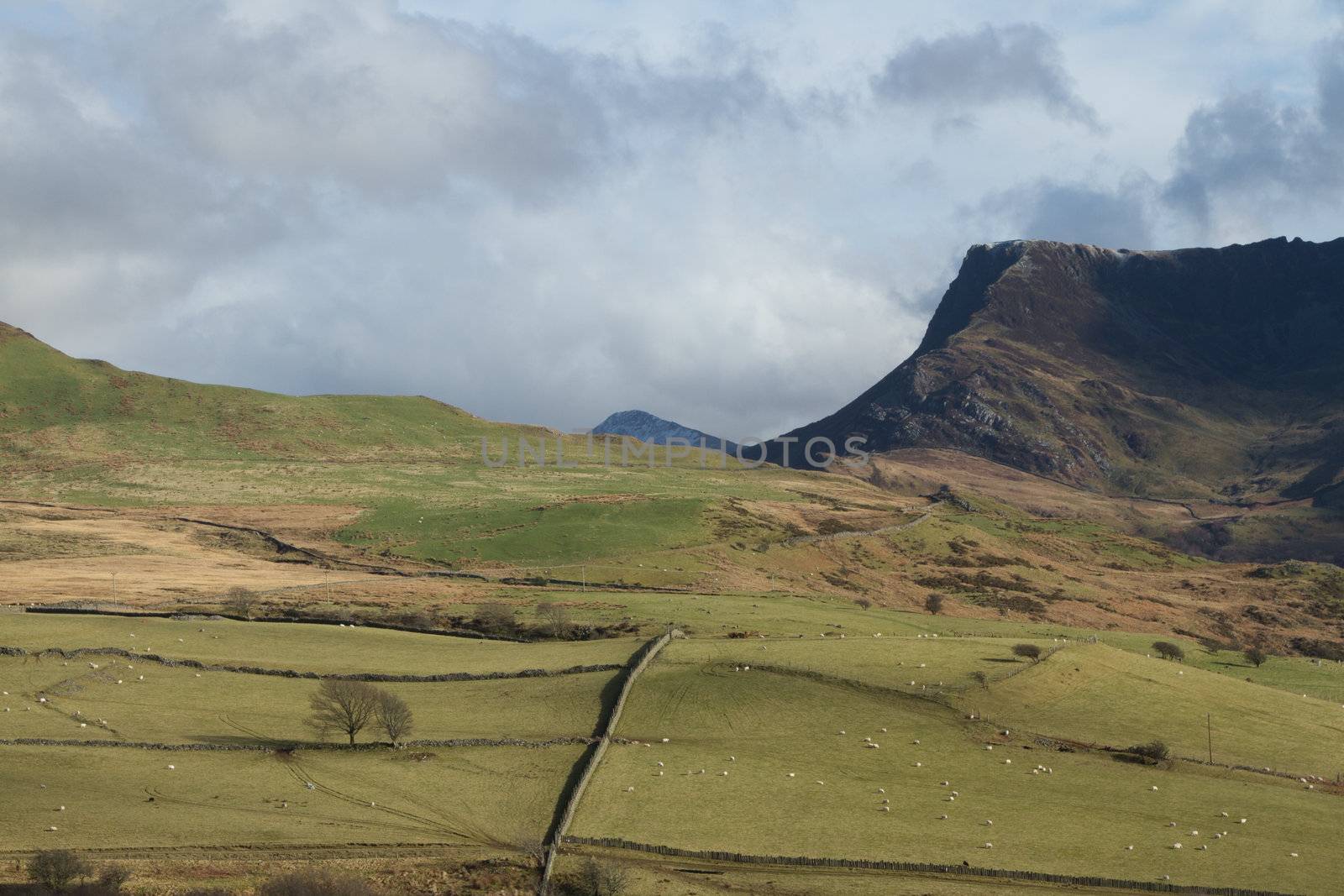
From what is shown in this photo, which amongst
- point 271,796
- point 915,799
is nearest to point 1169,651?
point 915,799

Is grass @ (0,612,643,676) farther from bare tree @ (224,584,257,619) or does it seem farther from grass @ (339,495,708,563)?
grass @ (339,495,708,563)

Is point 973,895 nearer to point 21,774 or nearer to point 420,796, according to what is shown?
point 420,796

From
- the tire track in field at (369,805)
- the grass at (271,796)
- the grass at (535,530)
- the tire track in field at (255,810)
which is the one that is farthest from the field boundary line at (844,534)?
the tire track in field at (255,810)

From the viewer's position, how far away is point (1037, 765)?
199ft

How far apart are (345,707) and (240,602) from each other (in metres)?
41.0

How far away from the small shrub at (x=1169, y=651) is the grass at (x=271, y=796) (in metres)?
56.8

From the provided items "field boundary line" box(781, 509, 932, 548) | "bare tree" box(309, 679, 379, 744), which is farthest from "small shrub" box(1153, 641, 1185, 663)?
"bare tree" box(309, 679, 379, 744)

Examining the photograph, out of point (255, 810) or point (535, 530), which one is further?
point (535, 530)

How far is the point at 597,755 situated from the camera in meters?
61.0

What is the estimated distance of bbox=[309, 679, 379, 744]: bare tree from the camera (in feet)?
208

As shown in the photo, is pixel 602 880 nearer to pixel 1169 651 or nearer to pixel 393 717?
pixel 393 717

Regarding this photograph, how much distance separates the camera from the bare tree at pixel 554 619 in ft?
299

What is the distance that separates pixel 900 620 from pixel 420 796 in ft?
185

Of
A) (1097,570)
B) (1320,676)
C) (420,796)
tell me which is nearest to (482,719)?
(420,796)
